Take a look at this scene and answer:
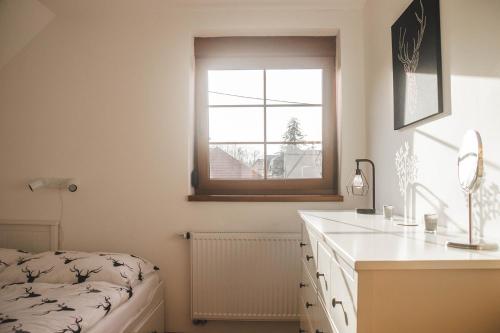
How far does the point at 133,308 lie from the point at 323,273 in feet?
3.69

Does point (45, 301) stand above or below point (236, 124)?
below

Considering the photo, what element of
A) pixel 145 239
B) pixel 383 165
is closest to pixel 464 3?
pixel 383 165

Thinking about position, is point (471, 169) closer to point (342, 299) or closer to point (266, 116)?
point (342, 299)

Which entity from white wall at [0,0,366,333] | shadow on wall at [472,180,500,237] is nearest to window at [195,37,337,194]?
white wall at [0,0,366,333]

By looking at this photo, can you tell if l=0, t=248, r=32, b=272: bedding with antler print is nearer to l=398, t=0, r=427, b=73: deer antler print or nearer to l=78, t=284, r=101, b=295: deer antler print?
l=78, t=284, r=101, b=295: deer antler print

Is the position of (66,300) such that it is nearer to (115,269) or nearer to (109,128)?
(115,269)

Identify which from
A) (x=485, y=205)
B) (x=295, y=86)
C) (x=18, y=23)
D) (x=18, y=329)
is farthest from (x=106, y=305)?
(x=18, y=23)

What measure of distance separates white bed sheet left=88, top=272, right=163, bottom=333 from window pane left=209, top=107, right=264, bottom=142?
3.56 feet

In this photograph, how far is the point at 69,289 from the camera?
1772 millimetres

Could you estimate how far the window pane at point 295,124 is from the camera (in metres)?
2.51

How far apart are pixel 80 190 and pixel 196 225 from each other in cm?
90

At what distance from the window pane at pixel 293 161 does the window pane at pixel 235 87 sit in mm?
404

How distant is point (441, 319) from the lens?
92 centimetres

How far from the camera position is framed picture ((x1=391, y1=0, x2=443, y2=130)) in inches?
56.3
